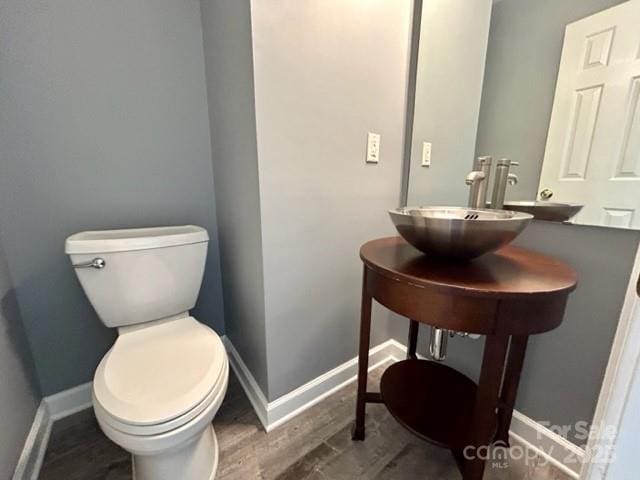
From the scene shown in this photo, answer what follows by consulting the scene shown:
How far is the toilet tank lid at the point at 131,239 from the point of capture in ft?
3.03

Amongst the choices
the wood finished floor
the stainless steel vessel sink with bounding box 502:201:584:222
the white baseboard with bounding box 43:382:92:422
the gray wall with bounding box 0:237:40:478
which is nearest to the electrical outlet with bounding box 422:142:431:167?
the stainless steel vessel sink with bounding box 502:201:584:222

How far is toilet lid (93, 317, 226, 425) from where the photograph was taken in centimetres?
70

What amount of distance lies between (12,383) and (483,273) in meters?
1.49

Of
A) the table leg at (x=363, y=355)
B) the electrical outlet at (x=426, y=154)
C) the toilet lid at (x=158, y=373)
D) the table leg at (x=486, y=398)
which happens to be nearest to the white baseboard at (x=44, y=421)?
the toilet lid at (x=158, y=373)

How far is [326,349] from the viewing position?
123cm

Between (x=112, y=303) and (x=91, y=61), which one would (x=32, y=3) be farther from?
(x=112, y=303)

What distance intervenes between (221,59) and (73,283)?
1.10m

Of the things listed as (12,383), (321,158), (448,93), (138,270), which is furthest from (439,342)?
(12,383)

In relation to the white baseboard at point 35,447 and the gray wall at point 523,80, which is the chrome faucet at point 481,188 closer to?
the gray wall at point 523,80

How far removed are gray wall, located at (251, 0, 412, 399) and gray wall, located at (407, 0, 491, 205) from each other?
0.08 m

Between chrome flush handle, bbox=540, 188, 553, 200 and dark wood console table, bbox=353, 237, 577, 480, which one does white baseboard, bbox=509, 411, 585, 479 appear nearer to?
dark wood console table, bbox=353, 237, 577, 480

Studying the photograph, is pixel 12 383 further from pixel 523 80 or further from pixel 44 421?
pixel 523 80

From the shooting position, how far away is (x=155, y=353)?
3.02ft

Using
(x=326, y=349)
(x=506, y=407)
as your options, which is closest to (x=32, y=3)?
(x=326, y=349)
